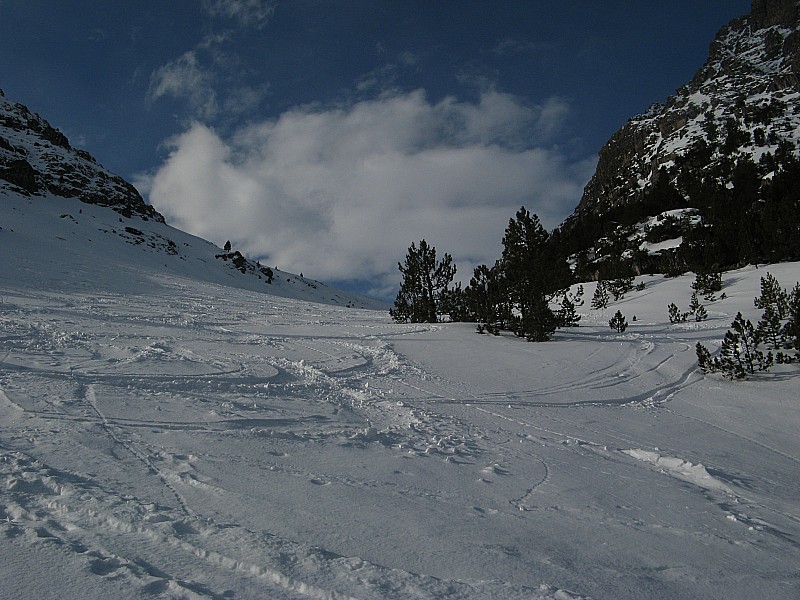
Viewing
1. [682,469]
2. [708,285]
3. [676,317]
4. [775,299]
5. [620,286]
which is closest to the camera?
[682,469]

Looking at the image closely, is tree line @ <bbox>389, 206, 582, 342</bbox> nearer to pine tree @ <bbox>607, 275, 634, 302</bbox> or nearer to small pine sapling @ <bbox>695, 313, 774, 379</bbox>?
small pine sapling @ <bbox>695, 313, 774, 379</bbox>

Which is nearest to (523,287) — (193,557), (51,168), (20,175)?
(193,557)

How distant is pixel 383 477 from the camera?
3.69m

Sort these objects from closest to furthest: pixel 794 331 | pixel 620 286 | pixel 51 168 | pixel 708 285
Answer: pixel 794 331 < pixel 708 285 < pixel 620 286 < pixel 51 168

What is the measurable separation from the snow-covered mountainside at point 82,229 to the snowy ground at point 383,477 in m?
19.0

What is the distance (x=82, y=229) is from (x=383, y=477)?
50370 millimetres

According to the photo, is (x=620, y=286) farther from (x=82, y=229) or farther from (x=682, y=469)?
(x=82, y=229)

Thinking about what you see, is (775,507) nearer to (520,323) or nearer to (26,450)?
(26,450)

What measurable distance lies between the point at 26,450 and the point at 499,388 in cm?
622

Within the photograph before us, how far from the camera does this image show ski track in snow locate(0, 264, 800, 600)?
7.85 feet

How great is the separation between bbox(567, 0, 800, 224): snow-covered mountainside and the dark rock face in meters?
65.7

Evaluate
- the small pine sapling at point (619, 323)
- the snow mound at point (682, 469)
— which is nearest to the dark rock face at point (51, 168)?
the small pine sapling at point (619, 323)

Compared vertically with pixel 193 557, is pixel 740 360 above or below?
above

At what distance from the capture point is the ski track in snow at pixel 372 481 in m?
2.39
